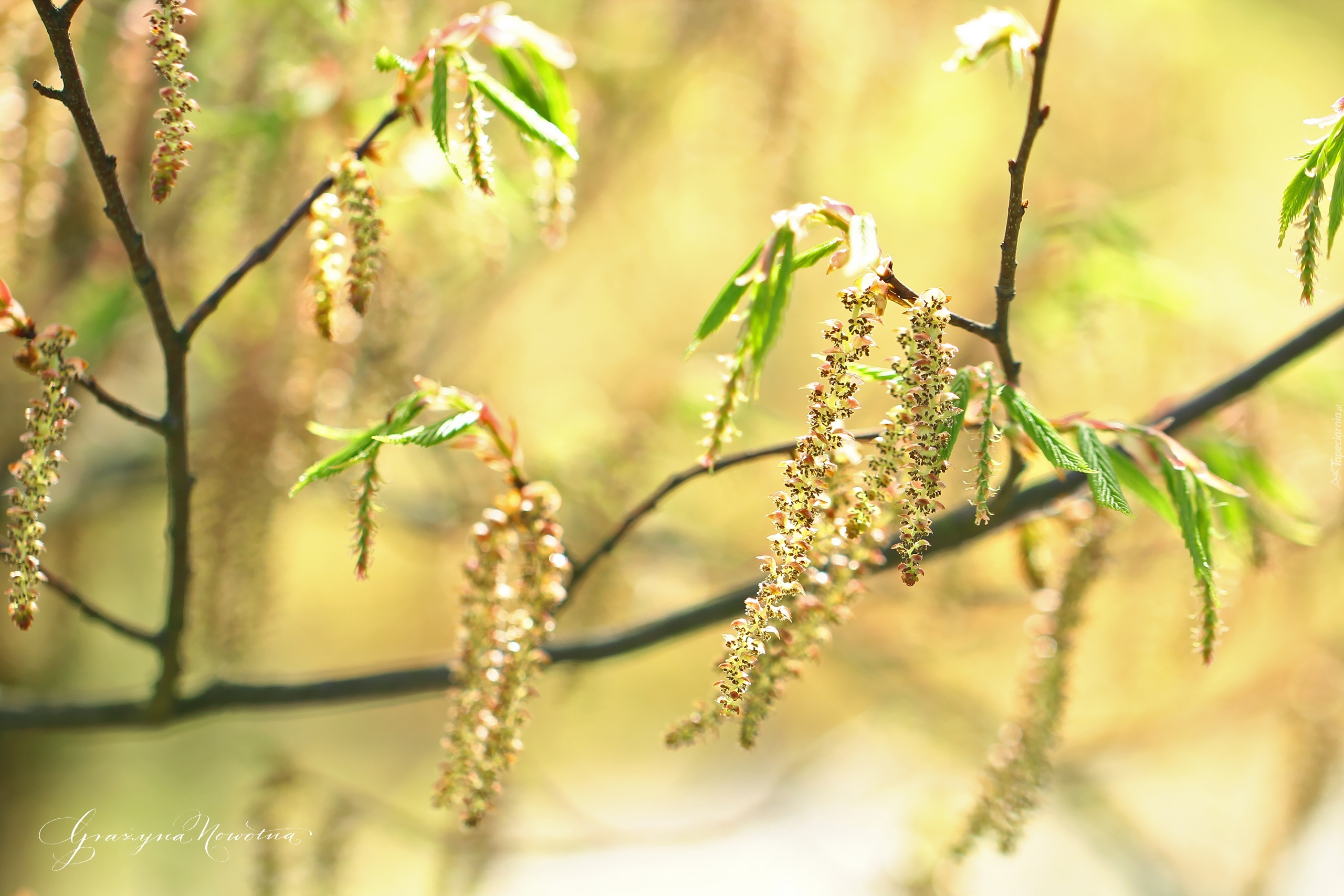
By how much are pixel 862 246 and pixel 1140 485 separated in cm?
22

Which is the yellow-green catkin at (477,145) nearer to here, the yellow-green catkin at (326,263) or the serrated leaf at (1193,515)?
the yellow-green catkin at (326,263)

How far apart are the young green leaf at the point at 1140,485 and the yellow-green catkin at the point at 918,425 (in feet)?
0.48

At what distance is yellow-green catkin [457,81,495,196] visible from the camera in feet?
1.22

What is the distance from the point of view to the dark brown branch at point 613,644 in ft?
1.81

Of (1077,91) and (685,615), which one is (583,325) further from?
(685,615)

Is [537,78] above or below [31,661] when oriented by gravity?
above

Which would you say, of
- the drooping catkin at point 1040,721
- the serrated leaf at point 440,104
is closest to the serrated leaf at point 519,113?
the serrated leaf at point 440,104


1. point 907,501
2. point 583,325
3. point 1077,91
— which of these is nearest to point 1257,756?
point 1077,91

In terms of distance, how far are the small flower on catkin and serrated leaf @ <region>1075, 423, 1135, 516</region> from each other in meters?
0.37

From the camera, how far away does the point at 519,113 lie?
40cm

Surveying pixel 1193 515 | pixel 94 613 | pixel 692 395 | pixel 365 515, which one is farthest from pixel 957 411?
pixel 692 395

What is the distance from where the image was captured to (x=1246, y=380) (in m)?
0.56

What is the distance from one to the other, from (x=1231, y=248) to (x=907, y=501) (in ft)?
5.39

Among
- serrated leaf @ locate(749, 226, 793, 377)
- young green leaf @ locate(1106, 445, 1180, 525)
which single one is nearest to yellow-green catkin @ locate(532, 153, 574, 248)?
serrated leaf @ locate(749, 226, 793, 377)
